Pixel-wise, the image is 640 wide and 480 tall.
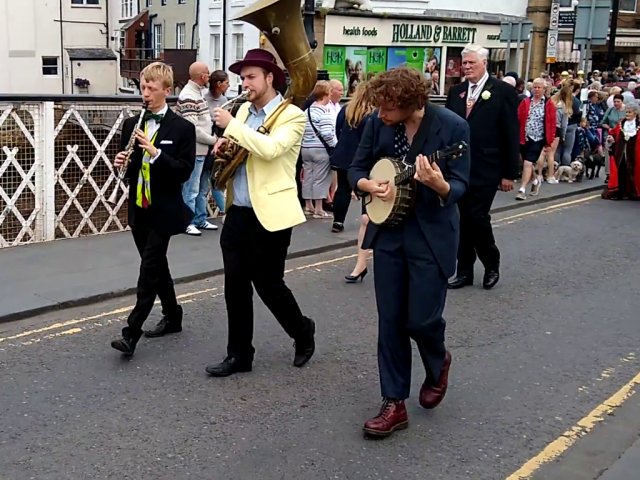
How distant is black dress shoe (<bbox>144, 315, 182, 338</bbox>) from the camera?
5969mm

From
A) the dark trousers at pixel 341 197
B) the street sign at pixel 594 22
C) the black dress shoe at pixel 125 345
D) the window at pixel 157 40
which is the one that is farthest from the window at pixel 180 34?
the black dress shoe at pixel 125 345

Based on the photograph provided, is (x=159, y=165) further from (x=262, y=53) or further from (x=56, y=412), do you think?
(x=56, y=412)

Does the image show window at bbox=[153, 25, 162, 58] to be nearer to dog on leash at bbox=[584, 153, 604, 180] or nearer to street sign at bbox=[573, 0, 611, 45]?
street sign at bbox=[573, 0, 611, 45]

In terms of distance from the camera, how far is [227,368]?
5219 millimetres

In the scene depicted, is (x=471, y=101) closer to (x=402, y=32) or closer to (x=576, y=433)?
(x=576, y=433)

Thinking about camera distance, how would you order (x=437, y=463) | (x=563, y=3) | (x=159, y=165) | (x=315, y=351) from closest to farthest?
(x=437, y=463), (x=159, y=165), (x=315, y=351), (x=563, y=3)

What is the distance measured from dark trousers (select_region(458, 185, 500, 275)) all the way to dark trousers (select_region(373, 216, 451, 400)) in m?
3.08

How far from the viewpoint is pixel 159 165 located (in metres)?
5.29

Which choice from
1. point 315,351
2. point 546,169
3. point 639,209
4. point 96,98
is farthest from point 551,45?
point 315,351

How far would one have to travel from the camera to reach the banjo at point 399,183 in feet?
13.5

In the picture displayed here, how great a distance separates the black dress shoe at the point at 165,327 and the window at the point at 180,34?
3007cm

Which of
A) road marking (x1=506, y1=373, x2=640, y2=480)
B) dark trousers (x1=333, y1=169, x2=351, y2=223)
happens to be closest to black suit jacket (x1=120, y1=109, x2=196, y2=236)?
road marking (x1=506, y1=373, x2=640, y2=480)

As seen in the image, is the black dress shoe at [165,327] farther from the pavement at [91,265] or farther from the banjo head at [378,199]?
the banjo head at [378,199]

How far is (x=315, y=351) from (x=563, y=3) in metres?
30.9
